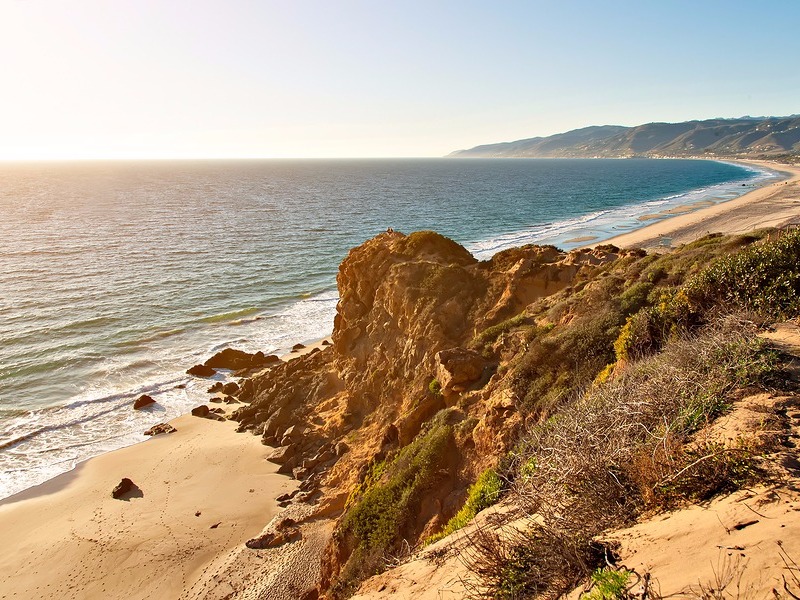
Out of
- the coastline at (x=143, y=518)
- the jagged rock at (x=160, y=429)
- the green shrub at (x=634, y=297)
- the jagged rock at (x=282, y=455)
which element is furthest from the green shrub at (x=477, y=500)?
the jagged rock at (x=160, y=429)

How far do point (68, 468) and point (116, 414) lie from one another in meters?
4.37

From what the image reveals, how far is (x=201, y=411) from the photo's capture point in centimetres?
2452

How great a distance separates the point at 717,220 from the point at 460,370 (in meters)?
55.5

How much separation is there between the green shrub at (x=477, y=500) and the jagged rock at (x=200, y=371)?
21.7 metres

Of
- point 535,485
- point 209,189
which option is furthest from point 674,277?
point 209,189

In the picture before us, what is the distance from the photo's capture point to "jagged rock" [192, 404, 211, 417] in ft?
80.2

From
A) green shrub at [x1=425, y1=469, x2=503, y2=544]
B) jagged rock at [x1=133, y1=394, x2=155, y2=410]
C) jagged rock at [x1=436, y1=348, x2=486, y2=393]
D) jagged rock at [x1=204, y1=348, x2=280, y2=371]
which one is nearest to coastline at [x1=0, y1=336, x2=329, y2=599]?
jagged rock at [x1=133, y1=394, x2=155, y2=410]

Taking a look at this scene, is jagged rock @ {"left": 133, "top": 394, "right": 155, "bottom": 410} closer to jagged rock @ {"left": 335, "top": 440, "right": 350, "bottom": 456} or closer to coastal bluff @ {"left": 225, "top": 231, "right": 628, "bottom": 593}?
coastal bluff @ {"left": 225, "top": 231, "right": 628, "bottom": 593}

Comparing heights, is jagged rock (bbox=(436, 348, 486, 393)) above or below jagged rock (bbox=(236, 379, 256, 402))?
above

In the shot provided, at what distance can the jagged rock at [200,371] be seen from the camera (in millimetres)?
28797

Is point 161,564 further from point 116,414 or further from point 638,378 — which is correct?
point 638,378

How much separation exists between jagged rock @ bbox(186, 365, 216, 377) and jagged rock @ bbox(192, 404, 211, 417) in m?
4.36

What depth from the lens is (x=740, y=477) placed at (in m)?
5.76

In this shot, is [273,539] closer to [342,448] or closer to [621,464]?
[342,448]
